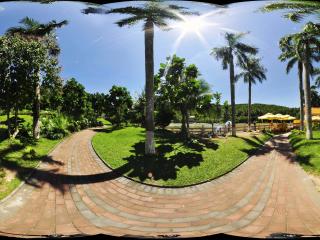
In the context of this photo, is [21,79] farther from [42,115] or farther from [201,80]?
[201,80]

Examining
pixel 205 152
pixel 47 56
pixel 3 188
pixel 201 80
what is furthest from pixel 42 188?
pixel 201 80

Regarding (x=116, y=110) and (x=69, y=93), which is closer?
(x=69, y=93)

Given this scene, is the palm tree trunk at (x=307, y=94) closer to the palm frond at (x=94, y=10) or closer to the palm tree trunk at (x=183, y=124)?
the palm tree trunk at (x=183, y=124)

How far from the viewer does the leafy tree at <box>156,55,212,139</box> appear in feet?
7.11

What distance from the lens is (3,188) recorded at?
1893 mm

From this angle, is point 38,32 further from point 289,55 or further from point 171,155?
point 289,55

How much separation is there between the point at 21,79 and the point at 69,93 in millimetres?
358

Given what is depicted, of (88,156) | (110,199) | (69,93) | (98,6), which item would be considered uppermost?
(98,6)

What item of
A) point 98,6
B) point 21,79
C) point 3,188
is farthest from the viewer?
point 98,6

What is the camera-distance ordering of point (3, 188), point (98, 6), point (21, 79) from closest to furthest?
point (3, 188) → point (21, 79) → point (98, 6)

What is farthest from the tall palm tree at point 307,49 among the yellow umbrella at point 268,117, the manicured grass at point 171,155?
the manicured grass at point 171,155

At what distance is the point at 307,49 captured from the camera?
7.16 feet

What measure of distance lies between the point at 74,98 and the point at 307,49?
1.84 metres

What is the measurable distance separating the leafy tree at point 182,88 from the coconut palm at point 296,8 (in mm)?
757
